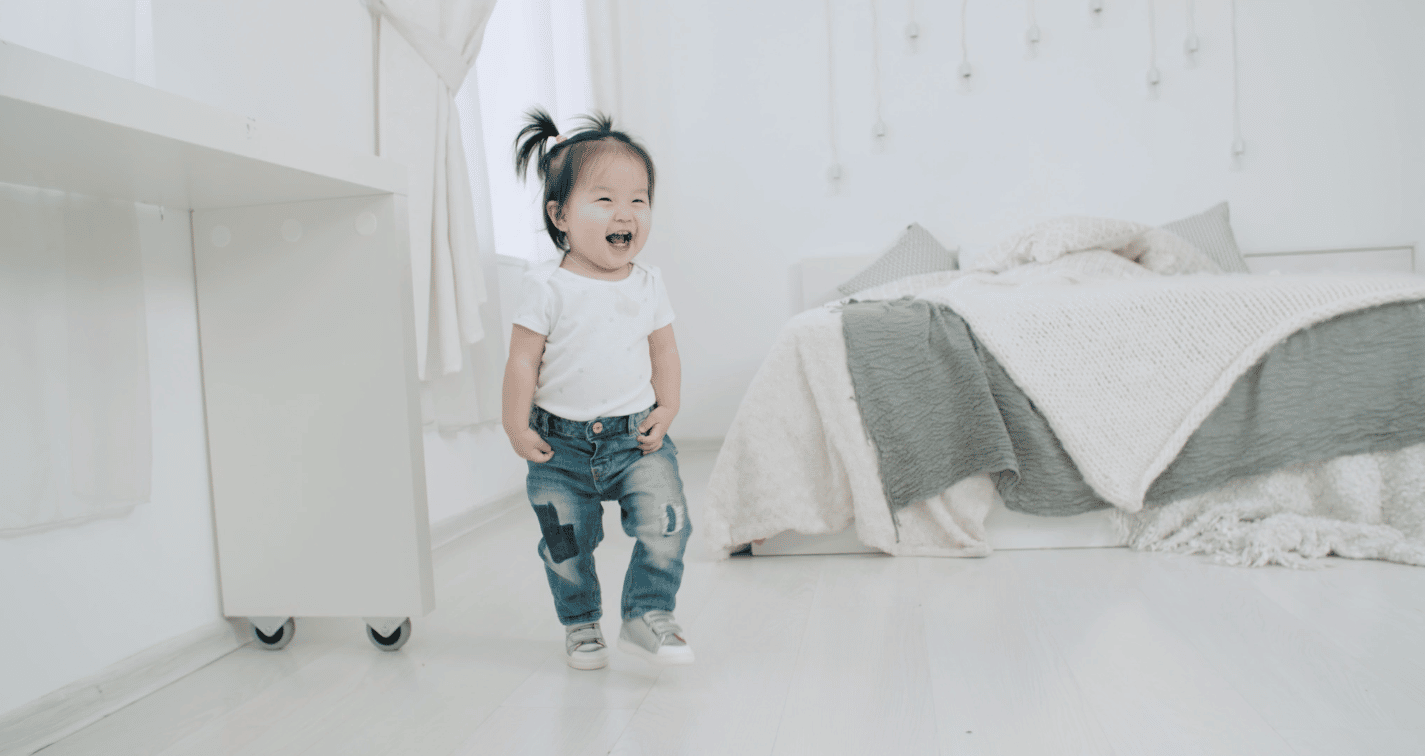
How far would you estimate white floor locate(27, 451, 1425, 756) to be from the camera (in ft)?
3.04

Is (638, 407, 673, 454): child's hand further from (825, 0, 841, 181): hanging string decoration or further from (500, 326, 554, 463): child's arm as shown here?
(825, 0, 841, 181): hanging string decoration

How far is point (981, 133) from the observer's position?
326cm

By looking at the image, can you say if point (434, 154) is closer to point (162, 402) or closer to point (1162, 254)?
point (162, 402)

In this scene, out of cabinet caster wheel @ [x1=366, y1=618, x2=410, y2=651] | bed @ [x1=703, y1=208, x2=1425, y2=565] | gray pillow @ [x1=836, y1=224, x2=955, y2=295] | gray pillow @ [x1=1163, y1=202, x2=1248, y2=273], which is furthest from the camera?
gray pillow @ [x1=836, y1=224, x2=955, y2=295]

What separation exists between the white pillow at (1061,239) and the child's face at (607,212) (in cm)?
159

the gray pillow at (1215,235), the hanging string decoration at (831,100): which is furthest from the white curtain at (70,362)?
the gray pillow at (1215,235)

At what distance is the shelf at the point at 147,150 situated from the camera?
735mm

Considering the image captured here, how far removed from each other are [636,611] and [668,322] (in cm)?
38

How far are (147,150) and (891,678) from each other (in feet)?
3.31

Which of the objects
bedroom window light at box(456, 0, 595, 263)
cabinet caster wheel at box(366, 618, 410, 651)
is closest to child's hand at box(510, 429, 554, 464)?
cabinet caster wheel at box(366, 618, 410, 651)

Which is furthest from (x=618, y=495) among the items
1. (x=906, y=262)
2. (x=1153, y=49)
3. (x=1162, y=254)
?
(x=1153, y=49)

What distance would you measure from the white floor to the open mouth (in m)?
0.55

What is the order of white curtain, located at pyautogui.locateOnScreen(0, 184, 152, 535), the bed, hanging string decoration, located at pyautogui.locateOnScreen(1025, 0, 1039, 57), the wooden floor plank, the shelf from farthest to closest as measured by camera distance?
hanging string decoration, located at pyautogui.locateOnScreen(1025, 0, 1039, 57) < the bed < white curtain, located at pyautogui.locateOnScreen(0, 184, 152, 535) < the wooden floor plank < the shelf

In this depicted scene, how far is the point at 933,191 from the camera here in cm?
330
